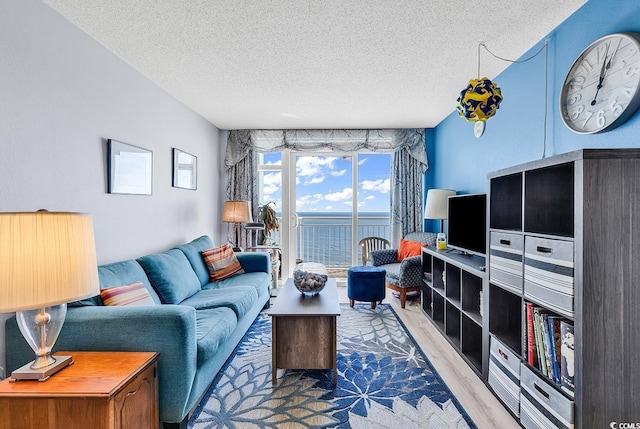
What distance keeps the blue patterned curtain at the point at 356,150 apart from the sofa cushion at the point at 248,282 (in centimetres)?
153

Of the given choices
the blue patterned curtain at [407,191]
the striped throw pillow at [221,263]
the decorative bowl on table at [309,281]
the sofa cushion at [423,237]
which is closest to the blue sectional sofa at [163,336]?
the decorative bowl on table at [309,281]

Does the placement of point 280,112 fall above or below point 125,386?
above

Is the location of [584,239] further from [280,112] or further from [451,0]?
[280,112]

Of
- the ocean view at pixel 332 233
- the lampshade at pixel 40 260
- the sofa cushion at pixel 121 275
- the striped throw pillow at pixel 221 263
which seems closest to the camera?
the lampshade at pixel 40 260

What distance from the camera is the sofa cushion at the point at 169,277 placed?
2.62 meters

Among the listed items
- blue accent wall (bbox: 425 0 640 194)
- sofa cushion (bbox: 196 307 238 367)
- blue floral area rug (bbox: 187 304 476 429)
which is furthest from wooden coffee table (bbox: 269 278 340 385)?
blue accent wall (bbox: 425 0 640 194)

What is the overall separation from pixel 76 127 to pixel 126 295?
121 centimetres

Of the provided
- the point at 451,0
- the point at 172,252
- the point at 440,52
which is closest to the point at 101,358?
the point at 172,252

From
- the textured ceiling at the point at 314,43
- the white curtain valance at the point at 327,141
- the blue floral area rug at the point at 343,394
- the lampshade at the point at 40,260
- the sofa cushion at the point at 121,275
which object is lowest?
the blue floral area rug at the point at 343,394

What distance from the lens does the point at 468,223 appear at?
10.2ft

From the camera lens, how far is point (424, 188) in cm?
493

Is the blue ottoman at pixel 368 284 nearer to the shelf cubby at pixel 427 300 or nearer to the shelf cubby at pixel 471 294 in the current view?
the shelf cubby at pixel 427 300

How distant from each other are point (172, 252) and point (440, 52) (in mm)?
3003

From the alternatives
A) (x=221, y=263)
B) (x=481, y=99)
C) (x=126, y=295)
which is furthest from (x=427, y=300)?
(x=126, y=295)
